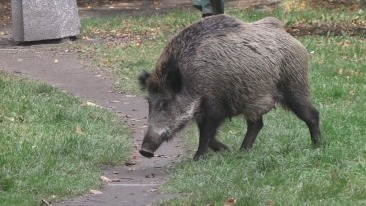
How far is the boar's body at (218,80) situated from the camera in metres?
9.34

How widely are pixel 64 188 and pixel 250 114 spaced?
229cm

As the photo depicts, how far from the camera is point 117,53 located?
667 inches

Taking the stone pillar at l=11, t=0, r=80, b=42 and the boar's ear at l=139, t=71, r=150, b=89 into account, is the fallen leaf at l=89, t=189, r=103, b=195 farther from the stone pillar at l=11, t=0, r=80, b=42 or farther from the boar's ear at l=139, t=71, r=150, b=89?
the stone pillar at l=11, t=0, r=80, b=42

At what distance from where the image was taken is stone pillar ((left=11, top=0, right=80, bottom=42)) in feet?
60.8

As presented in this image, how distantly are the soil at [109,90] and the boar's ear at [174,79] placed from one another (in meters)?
0.74

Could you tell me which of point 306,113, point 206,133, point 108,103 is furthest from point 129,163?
point 108,103

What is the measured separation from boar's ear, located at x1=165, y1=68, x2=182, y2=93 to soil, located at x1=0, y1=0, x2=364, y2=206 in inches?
29.0

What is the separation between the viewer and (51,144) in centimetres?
940

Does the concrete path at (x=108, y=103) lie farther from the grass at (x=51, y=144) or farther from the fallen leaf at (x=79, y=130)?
the fallen leaf at (x=79, y=130)

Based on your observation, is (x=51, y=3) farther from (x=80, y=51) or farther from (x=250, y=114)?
(x=250, y=114)

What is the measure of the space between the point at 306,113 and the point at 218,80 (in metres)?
0.96

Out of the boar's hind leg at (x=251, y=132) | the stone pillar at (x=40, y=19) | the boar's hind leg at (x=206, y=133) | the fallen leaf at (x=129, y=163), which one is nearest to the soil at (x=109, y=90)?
the fallen leaf at (x=129, y=163)

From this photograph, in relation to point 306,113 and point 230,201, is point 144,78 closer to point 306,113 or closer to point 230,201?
point 306,113

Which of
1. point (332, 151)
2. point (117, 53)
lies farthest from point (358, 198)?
point (117, 53)
